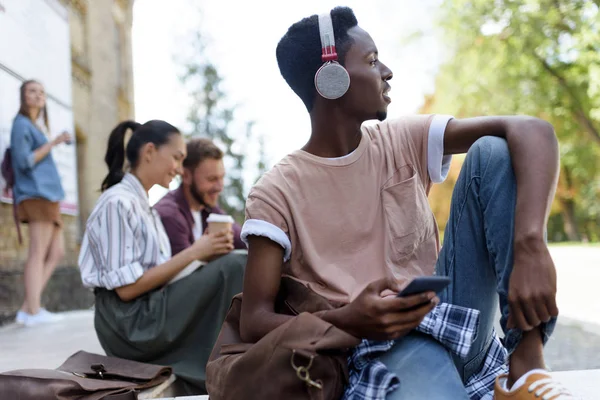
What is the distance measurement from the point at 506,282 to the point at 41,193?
573 centimetres

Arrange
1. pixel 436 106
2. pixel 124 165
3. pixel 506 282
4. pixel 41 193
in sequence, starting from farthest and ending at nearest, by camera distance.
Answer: pixel 436 106 → pixel 41 193 → pixel 124 165 → pixel 506 282

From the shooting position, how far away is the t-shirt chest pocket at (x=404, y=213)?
5.93 ft

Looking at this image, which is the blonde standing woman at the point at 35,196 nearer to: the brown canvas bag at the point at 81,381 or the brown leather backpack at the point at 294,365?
the brown canvas bag at the point at 81,381

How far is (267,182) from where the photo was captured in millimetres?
1836

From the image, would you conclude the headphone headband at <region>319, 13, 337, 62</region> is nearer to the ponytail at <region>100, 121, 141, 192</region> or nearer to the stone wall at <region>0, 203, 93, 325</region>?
the ponytail at <region>100, 121, 141, 192</region>

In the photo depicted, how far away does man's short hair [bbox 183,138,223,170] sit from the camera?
15.8ft

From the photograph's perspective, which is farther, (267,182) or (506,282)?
(267,182)

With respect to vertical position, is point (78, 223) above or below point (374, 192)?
below

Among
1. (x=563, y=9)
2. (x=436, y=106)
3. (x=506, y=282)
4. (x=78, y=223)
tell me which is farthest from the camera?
(x=436, y=106)

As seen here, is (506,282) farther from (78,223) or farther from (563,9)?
(563,9)

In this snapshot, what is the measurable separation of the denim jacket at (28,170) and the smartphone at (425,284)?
5743 mm

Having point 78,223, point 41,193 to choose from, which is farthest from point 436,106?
point 41,193

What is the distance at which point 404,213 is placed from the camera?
184cm

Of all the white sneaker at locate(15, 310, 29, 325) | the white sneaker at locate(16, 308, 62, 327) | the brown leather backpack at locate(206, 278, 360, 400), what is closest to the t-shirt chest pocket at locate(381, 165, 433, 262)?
the brown leather backpack at locate(206, 278, 360, 400)
